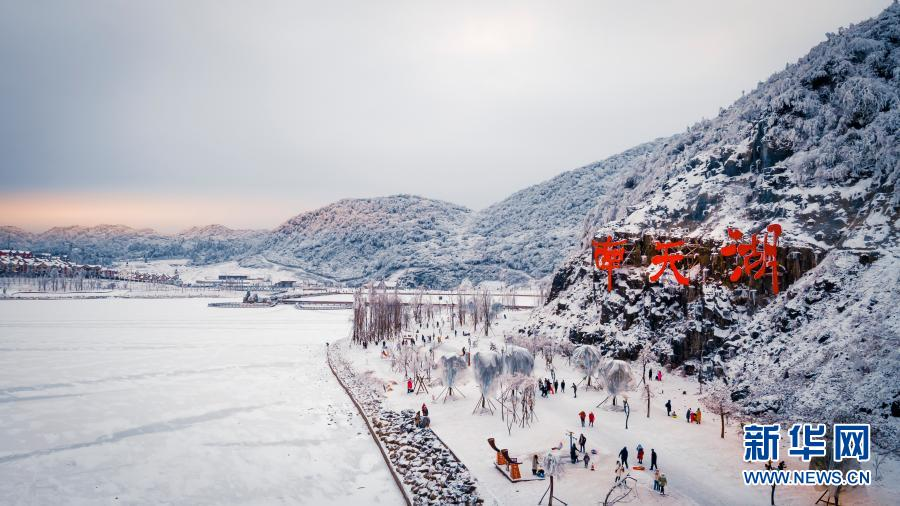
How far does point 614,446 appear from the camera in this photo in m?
27.0

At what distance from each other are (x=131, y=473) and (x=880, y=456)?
3701 centimetres

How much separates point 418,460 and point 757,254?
33.7 m

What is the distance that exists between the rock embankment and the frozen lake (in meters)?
0.98

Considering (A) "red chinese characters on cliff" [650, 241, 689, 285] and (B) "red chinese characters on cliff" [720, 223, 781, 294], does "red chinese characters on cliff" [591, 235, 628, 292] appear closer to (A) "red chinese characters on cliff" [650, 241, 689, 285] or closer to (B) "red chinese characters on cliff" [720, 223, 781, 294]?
(A) "red chinese characters on cliff" [650, 241, 689, 285]

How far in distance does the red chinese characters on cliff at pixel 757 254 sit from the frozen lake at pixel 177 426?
33.8 meters

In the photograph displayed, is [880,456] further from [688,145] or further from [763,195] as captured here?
[688,145]

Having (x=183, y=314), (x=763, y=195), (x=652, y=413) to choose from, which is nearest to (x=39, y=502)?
(x=652, y=413)

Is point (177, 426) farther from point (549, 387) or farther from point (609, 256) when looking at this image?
point (609, 256)

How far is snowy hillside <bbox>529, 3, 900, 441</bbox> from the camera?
28.9 m

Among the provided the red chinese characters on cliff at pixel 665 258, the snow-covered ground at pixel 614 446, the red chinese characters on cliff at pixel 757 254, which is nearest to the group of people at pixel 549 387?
the snow-covered ground at pixel 614 446

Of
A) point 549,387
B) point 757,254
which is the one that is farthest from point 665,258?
point 549,387

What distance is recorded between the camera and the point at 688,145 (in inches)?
2761

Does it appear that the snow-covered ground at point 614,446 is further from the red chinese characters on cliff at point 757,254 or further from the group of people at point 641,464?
the red chinese characters on cliff at point 757,254

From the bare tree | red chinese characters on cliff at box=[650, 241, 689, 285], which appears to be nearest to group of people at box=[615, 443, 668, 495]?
the bare tree
